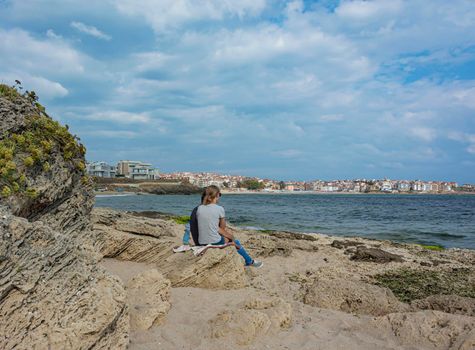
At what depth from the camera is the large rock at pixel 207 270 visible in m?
7.25

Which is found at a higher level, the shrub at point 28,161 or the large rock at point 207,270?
the shrub at point 28,161

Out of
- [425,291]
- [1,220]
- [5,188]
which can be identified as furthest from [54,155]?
[425,291]

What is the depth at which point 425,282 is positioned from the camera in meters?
9.33

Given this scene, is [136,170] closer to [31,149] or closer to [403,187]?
[403,187]

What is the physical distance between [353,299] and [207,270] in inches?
101

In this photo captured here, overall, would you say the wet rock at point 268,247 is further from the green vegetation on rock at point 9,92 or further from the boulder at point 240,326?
the green vegetation on rock at point 9,92

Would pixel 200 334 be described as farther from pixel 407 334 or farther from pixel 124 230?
pixel 124 230

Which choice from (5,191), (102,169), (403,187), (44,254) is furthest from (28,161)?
(403,187)

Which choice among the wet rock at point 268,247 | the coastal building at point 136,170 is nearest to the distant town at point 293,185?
the coastal building at point 136,170

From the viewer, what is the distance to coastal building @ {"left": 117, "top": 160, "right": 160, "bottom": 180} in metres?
141

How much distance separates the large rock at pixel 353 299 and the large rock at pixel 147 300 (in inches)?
96.3

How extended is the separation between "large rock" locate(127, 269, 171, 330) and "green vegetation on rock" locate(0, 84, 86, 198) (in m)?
1.76

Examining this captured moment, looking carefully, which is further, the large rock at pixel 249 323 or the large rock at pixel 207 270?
the large rock at pixel 207 270

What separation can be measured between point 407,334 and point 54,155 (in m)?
4.78
